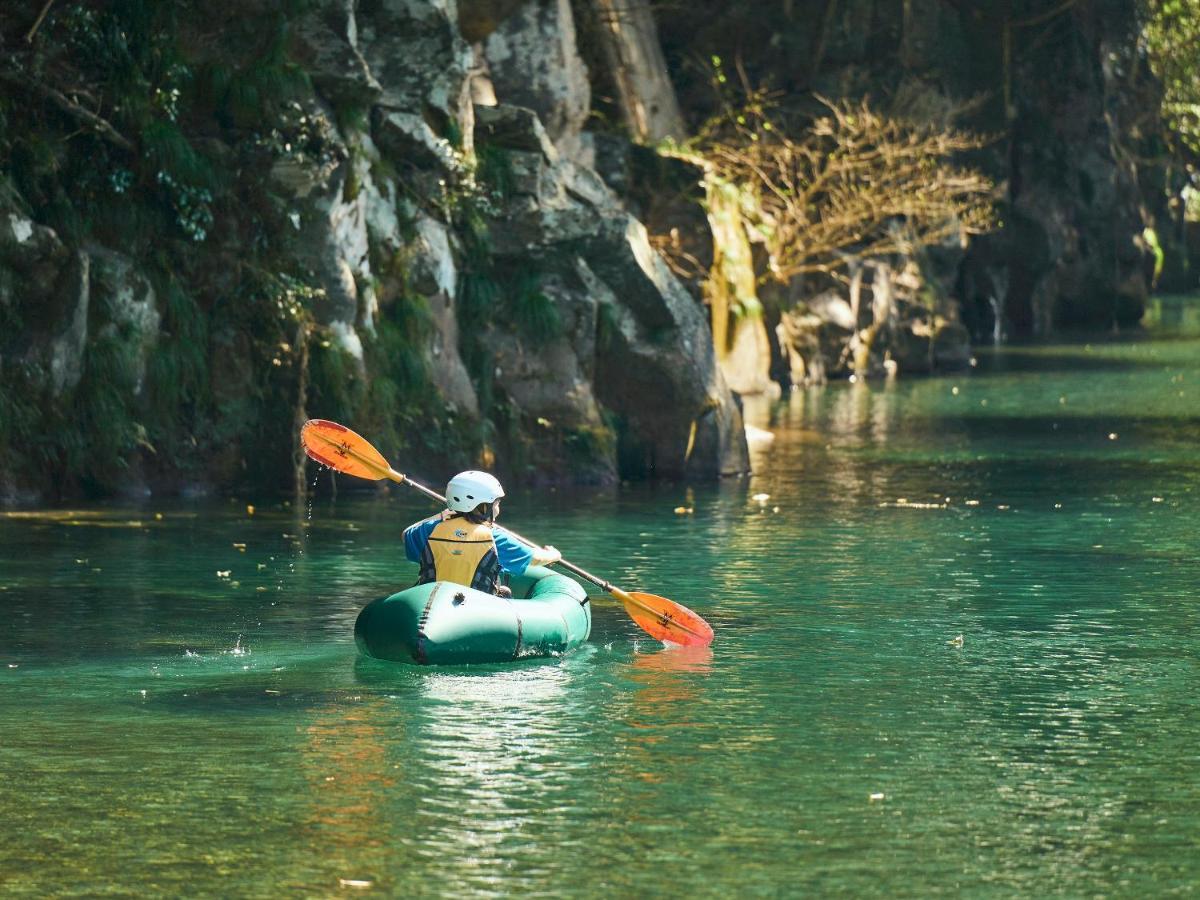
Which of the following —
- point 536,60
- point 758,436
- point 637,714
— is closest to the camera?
point 637,714

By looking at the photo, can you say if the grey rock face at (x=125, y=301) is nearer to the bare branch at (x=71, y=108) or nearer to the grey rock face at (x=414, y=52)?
the bare branch at (x=71, y=108)

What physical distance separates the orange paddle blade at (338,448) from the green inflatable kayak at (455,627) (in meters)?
2.96

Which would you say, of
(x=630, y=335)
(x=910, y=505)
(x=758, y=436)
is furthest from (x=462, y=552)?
(x=758, y=436)

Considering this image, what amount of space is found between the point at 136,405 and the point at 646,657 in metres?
9.04

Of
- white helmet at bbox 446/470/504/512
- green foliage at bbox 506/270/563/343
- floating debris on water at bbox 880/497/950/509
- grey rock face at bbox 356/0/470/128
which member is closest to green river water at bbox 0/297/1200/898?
floating debris on water at bbox 880/497/950/509

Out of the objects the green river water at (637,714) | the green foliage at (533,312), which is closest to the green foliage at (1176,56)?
the green foliage at (533,312)

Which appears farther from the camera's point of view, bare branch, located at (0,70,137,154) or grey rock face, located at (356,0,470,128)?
grey rock face, located at (356,0,470,128)

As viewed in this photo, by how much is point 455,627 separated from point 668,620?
1.55 meters

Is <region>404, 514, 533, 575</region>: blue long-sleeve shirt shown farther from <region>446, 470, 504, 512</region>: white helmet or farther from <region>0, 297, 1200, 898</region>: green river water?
<region>0, 297, 1200, 898</region>: green river water

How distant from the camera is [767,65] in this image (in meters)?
39.9

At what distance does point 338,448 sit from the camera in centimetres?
1539

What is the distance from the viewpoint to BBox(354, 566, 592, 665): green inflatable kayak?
1216 centimetres

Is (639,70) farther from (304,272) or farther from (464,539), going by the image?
(464,539)

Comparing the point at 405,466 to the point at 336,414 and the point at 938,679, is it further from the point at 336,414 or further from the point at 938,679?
the point at 938,679
